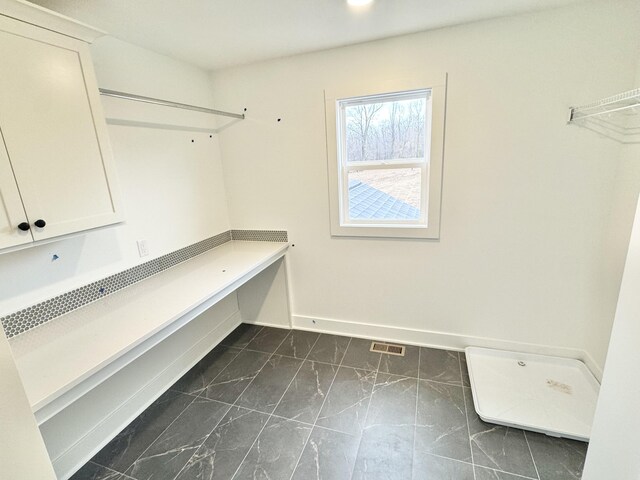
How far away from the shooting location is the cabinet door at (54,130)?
1139mm

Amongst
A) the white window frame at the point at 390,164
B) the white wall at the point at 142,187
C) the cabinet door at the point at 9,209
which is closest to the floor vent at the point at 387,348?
the white window frame at the point at 390,164

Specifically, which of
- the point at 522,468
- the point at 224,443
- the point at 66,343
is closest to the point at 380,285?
the point at 522,468

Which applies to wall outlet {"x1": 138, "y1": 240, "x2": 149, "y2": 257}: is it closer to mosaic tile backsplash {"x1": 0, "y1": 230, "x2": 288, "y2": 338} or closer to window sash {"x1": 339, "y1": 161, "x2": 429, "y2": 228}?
mosaic tile backsplash {"x1": 0, "y1": 230, "x2": 288, "y2": 338}

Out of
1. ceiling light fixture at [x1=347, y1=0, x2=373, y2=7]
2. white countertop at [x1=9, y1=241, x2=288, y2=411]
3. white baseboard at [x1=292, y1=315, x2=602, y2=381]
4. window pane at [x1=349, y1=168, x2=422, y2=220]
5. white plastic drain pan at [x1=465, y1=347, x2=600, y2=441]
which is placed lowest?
white plastic drain pan at [x1=465, y1=347, x2=600, y2=441]

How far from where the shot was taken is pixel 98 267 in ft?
5.73

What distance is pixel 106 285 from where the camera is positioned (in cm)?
178

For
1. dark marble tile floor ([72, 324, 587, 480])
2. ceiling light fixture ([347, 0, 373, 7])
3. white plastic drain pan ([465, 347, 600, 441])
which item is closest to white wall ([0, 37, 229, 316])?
dark marble tile floor ([72, 324, 587, 480])

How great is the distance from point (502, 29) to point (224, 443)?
294 centimetres

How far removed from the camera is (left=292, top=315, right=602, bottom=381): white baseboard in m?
2.13

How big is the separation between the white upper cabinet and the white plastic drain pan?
2.40 m

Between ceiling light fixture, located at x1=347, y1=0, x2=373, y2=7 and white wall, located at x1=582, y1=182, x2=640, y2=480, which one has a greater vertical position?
ceiling light fixture, located at x1=347, y1=0, x2=373, y2=7

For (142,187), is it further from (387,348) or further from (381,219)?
(387,348)

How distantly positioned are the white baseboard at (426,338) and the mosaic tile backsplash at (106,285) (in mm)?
852

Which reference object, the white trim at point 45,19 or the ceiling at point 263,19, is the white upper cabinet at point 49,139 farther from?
the ceiling at point 263,19
